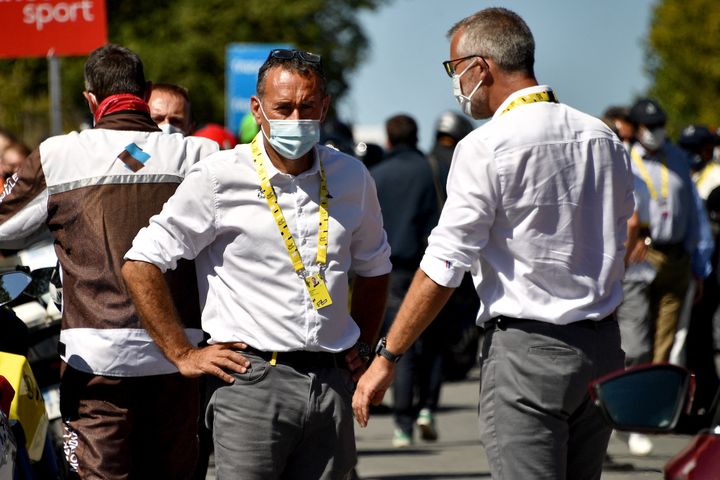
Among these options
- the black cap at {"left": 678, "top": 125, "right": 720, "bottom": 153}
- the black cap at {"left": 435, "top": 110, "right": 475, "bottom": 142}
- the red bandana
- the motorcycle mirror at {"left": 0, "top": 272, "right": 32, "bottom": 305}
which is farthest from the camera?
the black cap at {"left": 678, "top": 125, "right": 720, "bottom": 153}

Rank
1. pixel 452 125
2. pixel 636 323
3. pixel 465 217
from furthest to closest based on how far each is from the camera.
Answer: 1. pixel 452 125
2. pixel 636 323
3. pixel 465 217

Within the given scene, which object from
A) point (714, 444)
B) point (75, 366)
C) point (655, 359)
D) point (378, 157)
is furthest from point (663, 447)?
point (714, 444)

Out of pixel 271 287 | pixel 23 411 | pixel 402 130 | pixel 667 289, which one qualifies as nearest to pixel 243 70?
pixel 402 130

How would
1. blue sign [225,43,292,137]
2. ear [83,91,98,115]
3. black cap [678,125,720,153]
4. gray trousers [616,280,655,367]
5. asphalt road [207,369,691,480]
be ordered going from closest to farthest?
ear [83,91,98,115]
asphalt road [207,369,691,480]
gray trousers [616,280,655,367]
black cap [678,125,720,153]
blue sign [225,43,292,137]

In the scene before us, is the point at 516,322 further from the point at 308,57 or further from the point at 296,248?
the point at 308,57

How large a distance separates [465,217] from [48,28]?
691 cm

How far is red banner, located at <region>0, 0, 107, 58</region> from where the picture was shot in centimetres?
1075

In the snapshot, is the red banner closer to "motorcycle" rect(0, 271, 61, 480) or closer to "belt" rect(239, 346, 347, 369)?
"motorcycle" rect(0, 271, 61, 480)

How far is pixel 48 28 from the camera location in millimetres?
10852

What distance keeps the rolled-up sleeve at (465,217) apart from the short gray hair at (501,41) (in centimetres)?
39

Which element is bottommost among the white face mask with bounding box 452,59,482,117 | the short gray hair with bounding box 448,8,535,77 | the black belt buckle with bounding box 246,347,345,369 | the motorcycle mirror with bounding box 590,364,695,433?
the black belt buckle with bounding box 246,347,345,369

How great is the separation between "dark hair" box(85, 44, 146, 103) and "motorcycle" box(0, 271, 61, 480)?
2.79ft

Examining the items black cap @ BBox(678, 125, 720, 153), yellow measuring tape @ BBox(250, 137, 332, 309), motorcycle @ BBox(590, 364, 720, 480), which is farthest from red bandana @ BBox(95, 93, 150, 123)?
black cap @ BBox(678, 125, 720, 153)

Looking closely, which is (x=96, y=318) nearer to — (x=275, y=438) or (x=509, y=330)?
(x=275, y=438)
